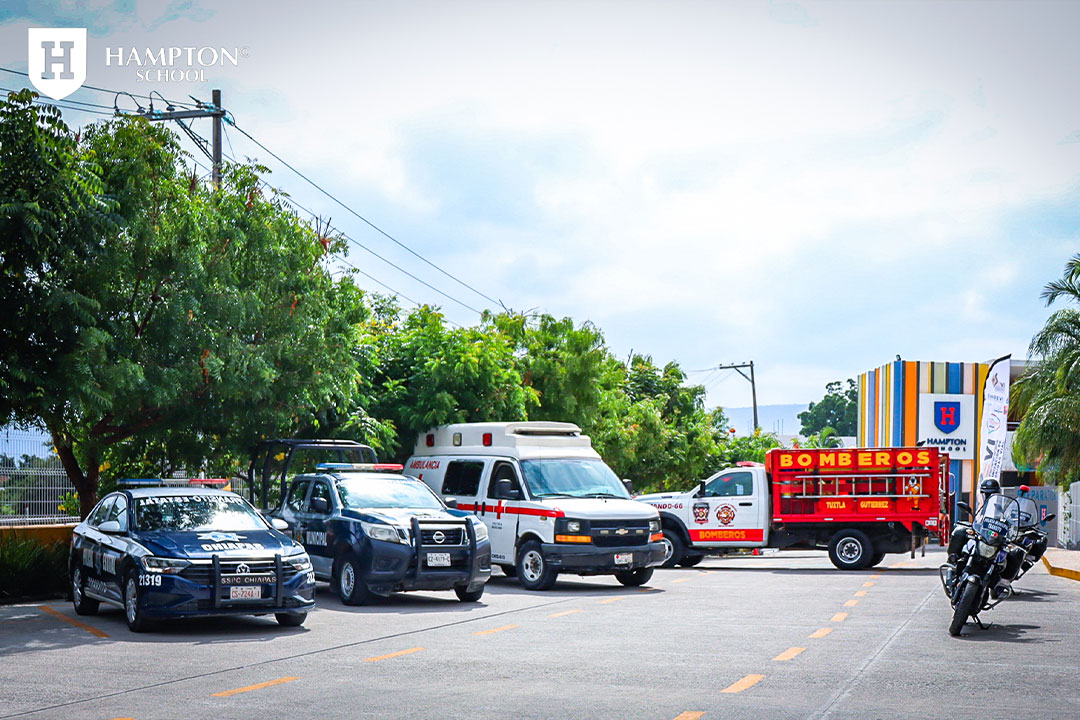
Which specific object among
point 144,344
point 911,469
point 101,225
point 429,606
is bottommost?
point 429,606

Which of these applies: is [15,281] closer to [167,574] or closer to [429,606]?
[167,574]

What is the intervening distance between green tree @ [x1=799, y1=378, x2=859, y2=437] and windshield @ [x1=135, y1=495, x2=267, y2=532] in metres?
113

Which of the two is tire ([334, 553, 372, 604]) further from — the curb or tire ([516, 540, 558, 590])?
the curb

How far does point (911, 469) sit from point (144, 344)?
52.7 ft

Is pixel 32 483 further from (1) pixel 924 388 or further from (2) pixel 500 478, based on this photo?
(1) pixel 924 388

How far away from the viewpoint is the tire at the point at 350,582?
16.6 m

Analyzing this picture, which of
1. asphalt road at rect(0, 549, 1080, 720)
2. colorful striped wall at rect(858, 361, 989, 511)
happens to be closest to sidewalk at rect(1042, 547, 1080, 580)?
asphalt road at rect(0, 549, 1080, 720)

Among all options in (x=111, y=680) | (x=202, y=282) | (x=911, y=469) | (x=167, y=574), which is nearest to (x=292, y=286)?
(x=202, y=282)

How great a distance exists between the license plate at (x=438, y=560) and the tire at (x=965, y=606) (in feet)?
21.8

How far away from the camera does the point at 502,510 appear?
20828 mm

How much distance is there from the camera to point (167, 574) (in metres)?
13.1

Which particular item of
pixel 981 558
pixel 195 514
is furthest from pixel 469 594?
pixel 981 558

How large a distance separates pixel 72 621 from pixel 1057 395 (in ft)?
93.4

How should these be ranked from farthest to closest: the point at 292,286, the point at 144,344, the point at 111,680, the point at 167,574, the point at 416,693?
the point at 292,286, the point at 144,344, the point at 167,574, the point at 111,680, the point at 416,693
